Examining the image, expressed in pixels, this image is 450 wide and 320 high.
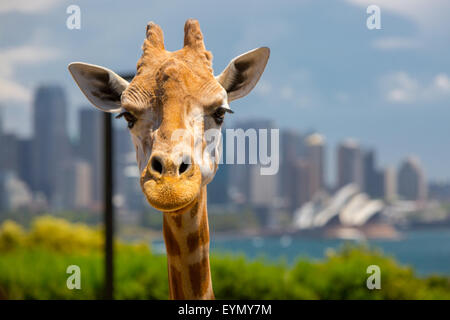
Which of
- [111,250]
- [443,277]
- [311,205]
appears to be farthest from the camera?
[311,205]

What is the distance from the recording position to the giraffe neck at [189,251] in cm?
220

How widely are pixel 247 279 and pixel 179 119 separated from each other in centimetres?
341

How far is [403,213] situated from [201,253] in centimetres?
676

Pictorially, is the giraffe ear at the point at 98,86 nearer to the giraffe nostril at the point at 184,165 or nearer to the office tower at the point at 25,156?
the giraffe nostril at the point at 184,165

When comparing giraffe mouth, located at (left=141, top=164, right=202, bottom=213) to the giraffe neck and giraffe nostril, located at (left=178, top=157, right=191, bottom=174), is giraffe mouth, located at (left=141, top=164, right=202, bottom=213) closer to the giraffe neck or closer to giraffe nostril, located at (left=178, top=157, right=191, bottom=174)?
giraffe nostril, located at (left=178, top=157, right=191, bottom=174)

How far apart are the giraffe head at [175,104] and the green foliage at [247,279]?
3.02 metres

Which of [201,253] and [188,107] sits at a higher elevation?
[188,107]

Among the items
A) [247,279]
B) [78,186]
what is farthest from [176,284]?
[78,186]

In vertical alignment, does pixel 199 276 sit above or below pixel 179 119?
below

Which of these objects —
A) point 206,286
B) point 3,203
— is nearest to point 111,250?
point 206,286

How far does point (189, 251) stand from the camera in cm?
223

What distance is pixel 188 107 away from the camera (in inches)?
78.7

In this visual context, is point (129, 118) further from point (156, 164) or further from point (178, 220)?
point (178, 220)
